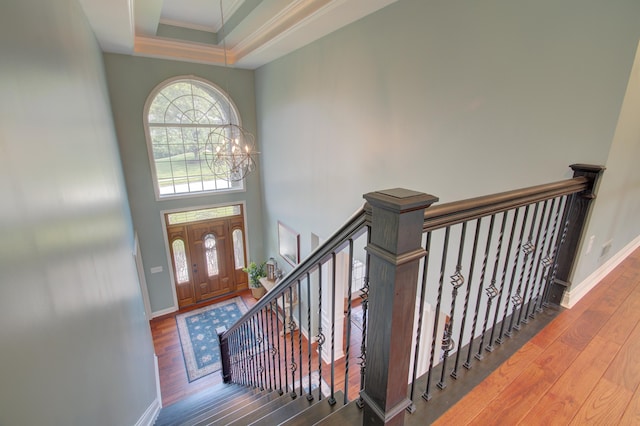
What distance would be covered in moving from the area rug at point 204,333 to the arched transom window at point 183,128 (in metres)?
2.77

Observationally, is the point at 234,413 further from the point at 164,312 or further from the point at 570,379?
the point at 164,312

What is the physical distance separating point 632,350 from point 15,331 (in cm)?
296

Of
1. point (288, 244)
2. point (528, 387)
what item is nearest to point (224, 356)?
point (288, 244)

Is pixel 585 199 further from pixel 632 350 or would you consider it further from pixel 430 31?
pixel 430 31

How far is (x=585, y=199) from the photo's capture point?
6.05 feet

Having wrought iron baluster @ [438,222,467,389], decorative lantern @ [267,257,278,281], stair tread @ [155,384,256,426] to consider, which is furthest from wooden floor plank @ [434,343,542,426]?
decorative lantern @ [267,257,278,281]

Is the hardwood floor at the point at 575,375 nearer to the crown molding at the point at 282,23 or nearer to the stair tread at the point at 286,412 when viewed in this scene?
the stair tread at the point at 286,412

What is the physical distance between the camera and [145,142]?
18.8ft

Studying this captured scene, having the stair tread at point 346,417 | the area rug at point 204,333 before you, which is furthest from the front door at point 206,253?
the stair tread at point 346,417

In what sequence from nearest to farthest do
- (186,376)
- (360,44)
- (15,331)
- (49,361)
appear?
(15,331) → (49,361) → (360,44) → (186,376)

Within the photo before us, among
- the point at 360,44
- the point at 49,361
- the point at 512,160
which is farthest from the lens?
the point at 360,44

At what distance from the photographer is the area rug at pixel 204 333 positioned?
208 inches

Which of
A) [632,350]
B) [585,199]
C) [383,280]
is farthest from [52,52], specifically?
[632,350]

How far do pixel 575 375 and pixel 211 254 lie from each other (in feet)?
22.2
